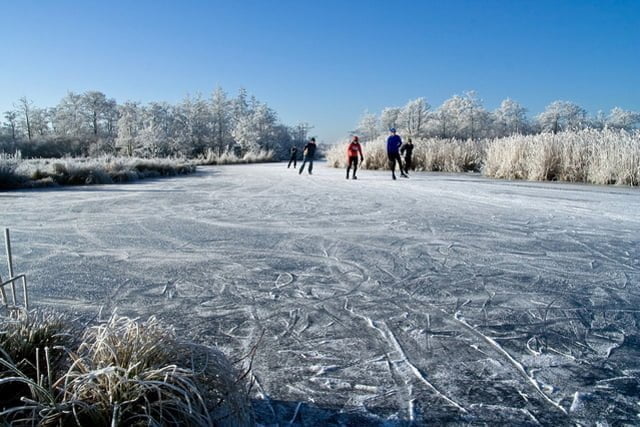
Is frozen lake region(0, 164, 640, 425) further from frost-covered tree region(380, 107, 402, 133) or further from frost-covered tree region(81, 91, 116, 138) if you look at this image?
frost-covered tree region(380, 107, 402, 133)

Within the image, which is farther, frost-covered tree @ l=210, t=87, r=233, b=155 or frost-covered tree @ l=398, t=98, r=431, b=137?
frost-covered tree @ l=398, t=98, r=431, b=137

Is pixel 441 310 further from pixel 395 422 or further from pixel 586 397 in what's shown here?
pixel 395 422

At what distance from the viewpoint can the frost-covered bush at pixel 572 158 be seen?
8.41 meters

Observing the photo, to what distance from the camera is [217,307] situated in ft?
6.14

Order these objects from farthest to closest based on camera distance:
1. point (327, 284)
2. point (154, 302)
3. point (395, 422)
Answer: point (327, 284), point (154, 302), point (395, 422)

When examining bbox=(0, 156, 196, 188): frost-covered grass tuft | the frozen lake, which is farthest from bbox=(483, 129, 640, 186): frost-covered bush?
bbox=(0, 156, 196, 188): frost-covered grass tuft

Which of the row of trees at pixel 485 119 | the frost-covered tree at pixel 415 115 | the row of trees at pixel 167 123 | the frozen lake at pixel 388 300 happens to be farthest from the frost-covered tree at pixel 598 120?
the frozen lake at pixel 388 300

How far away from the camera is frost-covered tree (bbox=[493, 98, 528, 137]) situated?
2339 inches

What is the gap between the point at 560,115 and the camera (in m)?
57.8

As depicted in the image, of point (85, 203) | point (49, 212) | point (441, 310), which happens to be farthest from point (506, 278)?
point (85, 203)

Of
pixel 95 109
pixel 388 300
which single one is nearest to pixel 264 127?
pixel 95 109

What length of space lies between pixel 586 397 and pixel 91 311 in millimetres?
2147

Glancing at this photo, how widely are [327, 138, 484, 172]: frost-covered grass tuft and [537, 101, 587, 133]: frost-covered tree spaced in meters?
52.8

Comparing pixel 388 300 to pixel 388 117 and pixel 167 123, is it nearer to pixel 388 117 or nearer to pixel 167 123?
pixel 167 123
